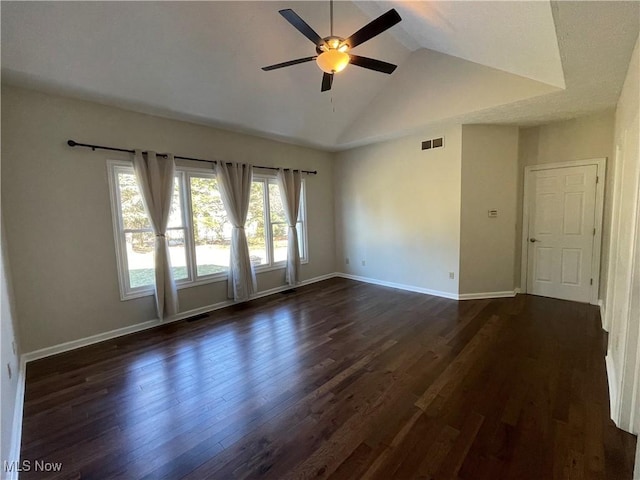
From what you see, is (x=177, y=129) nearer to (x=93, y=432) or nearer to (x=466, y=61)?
(x=93, y=432)

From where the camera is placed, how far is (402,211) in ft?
16.4

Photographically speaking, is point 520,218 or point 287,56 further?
point 520,218

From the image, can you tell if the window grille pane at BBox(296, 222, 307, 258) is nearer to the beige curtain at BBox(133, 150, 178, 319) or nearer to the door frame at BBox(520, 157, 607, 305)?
the beige curtain at BBox(133, 150, 178, 319)

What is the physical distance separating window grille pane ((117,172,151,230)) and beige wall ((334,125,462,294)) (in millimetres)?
3704

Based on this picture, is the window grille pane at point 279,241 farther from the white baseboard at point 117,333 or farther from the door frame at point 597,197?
the door frame at point 597,197

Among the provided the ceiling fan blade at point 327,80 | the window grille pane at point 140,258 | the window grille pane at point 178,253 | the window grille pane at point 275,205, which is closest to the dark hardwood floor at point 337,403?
the window grille pane at point 140,258

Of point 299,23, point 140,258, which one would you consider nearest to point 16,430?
point 140,258

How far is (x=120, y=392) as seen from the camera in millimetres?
2336

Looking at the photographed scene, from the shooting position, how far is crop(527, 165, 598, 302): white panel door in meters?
4.00

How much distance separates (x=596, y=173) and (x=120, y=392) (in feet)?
20.2

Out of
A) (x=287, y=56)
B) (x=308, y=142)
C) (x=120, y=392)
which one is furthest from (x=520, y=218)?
(x=120, y=392)

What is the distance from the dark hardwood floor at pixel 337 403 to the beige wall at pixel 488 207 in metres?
0.94

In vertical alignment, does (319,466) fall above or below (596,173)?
below

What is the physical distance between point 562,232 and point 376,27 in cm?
411
